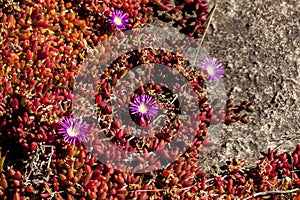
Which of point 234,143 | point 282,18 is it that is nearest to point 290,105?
point 234,143

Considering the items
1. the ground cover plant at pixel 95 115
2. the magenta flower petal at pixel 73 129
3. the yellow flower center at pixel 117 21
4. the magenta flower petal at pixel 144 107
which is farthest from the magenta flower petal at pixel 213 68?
the magenta flower petal at pixel 73 129

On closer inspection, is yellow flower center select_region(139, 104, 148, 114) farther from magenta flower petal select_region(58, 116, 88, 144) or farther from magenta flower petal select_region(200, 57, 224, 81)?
magenta flower petal select_region(200, 57, 224, 81)

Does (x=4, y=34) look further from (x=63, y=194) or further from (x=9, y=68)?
(x=63, y=194)

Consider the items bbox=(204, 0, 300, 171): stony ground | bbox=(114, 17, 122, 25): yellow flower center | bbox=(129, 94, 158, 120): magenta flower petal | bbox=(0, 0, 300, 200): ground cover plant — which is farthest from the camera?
bbox=(114, 17, 122, 25): yellow flower center

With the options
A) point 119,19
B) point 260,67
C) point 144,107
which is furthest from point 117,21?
point 260,67

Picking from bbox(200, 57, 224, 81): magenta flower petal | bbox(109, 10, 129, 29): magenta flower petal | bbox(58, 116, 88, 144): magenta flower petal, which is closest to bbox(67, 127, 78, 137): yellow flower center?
bbox(58, 116, 88, 144): magenta flower petal

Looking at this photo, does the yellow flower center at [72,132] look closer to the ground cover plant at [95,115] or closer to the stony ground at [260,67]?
the ground cover plant at [95,115]

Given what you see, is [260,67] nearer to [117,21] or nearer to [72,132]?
[117,21]
